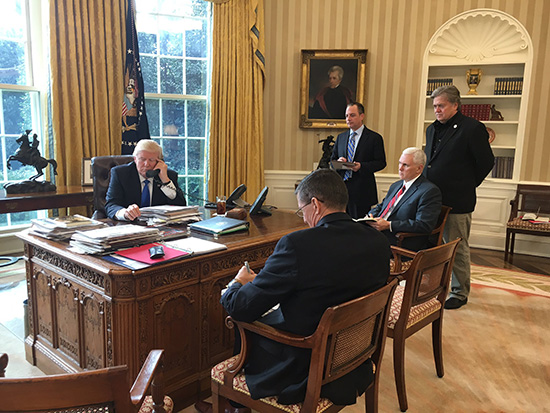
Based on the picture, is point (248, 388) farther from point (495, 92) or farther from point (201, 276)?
point (495, 92)

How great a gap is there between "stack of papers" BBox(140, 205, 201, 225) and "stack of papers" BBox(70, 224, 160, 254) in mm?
416

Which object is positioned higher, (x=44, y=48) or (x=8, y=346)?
(x=44, y=48)

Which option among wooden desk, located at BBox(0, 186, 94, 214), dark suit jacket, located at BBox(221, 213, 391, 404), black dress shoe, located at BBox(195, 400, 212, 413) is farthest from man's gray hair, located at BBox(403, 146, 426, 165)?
wooden desk, located at BBox(0, 186, 94, 214)

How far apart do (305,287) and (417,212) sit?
1846mm

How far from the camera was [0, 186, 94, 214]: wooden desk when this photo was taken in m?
3.67

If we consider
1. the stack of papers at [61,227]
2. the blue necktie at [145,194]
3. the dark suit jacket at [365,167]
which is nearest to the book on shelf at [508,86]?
the dark suit jacket at [365,167]

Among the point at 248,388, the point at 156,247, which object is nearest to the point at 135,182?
the point at 156,247

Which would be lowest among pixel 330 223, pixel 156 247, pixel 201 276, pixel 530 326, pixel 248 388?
pixel 530 326

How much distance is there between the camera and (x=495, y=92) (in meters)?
5.45

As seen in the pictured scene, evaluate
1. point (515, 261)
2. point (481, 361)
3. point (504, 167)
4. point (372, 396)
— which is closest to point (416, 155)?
point (481, 361)

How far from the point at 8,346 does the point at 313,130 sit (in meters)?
4.29

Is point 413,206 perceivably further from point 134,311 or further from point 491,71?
point 491,71

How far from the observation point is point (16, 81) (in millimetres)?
4664

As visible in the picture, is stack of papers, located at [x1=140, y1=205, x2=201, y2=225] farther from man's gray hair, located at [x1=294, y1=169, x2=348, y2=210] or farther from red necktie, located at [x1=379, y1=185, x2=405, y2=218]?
red necktie, located at [x1=379, y1=185, x2=405, y2=218]
